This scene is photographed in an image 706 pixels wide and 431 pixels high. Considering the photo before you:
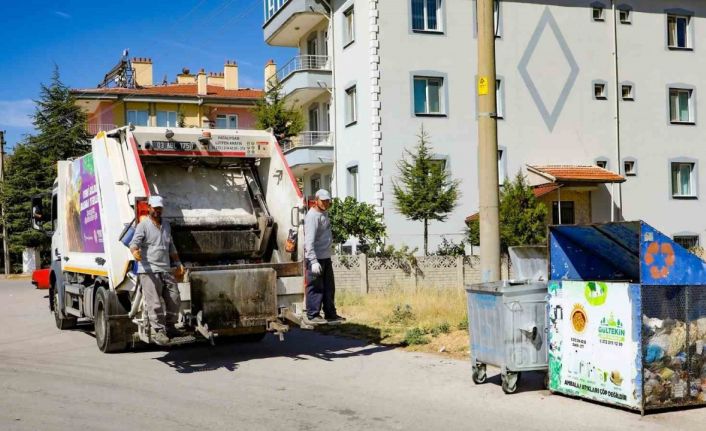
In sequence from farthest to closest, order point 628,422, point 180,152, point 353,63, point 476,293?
point 353,63
point 180,152
point 476,293
point 628,422

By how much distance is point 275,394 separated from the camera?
8.21m

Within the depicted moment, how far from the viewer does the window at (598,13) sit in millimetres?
30047

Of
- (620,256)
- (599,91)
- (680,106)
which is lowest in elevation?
(620,256)

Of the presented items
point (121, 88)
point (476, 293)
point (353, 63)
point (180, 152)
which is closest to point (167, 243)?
point (180, 152)

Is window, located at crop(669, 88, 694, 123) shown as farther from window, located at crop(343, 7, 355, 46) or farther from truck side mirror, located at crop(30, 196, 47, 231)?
truck side mirror, located at crop(30, 196, 47, 231)

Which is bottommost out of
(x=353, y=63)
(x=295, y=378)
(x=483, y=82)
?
(x=295, y=378)

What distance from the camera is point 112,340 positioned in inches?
439

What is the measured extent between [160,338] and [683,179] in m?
27.0

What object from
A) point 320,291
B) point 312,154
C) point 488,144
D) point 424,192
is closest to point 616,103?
point 424,192

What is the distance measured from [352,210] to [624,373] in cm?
1783

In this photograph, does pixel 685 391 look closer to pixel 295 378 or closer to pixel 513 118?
pixel 295 378

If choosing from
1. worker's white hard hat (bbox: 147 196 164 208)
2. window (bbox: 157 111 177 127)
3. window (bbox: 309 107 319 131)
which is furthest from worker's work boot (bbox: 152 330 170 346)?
window (bbox: 157 111 177 127)

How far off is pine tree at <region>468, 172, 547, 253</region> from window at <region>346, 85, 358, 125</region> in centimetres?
616

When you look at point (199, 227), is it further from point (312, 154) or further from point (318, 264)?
point (312, 154)
